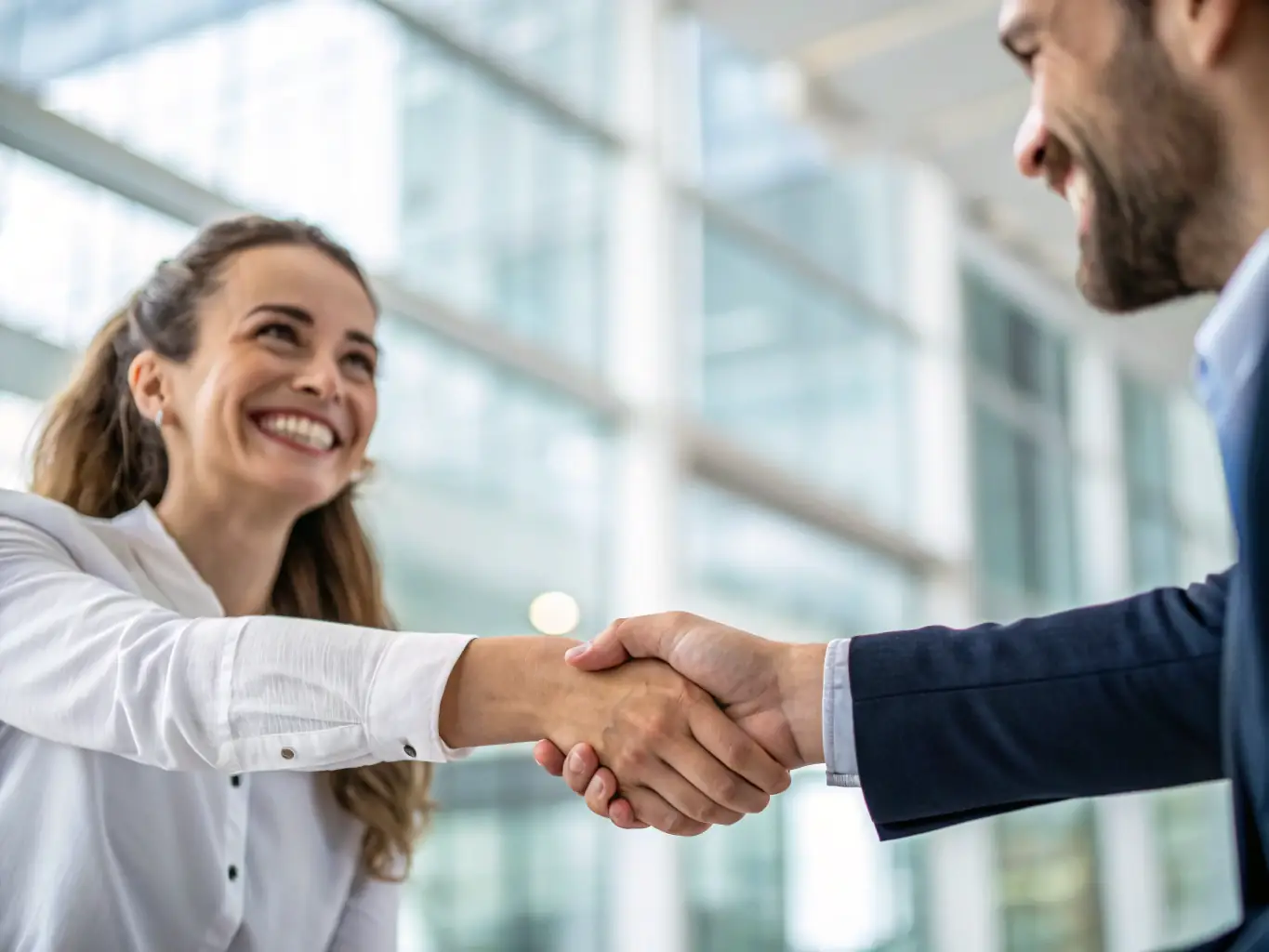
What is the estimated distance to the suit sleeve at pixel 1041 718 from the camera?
1429mm

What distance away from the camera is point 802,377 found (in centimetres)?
661

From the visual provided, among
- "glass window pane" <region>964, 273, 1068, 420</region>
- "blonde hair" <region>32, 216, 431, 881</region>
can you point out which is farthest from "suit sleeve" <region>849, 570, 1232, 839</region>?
"glass window pane" <region>964, 273, 1068, 420</region>

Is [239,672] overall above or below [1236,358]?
below

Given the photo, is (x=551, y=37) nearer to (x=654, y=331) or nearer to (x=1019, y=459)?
(x=654, y=331)

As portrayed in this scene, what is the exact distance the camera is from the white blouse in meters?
1.42

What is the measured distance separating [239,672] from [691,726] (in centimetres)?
58

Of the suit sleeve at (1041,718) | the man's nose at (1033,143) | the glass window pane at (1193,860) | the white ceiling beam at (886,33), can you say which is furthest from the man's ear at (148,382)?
the glass window pane at (1193,860)

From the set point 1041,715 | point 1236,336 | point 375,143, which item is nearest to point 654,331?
point 375,143

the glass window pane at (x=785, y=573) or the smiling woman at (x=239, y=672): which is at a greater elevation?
the glass window pane at (x=785, y=573)

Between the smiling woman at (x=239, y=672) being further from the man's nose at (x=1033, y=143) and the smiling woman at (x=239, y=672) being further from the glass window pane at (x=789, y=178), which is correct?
the glass window pane at (x=789, y=178)

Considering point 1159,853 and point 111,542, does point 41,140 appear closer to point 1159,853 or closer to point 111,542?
point 111,542

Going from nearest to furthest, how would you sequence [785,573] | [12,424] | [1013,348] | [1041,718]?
1. [1041,718]
2. [12,424]
3. [785,573]
4. [1013,348]

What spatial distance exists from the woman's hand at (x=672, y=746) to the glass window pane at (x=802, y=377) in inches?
163

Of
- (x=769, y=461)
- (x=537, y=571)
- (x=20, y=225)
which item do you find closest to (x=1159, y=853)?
(x=769, y=461)
